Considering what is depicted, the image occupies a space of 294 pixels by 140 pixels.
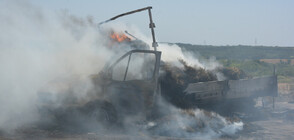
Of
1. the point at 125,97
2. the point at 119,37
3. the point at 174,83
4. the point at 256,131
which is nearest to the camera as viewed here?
the point at 125,97

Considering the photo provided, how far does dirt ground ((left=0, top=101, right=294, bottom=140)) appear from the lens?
28.8ft

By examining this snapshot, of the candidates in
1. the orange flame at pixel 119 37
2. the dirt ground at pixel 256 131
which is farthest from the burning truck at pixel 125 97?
the orange flame at pixel 119 37

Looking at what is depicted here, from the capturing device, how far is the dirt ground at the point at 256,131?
8.78 metres

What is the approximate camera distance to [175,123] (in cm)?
1008

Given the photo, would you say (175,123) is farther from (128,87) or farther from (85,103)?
(85,103)

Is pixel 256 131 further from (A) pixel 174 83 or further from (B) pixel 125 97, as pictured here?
(B) pixel 125 97

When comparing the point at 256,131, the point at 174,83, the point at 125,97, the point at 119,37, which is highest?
the point at 119,37

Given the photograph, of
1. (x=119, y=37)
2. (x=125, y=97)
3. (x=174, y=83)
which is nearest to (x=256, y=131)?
(x=174, y=83)

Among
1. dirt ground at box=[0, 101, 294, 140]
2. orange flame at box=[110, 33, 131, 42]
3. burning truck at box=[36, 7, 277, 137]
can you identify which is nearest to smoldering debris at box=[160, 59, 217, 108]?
burning truck at box=[36, 7, 277, 137]

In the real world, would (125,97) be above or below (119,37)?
below

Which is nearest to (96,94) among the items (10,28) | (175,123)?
(175,123)

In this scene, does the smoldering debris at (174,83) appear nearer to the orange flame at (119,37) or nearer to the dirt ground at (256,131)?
the dirt ground at (256,131)

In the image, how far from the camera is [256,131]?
37.5ft

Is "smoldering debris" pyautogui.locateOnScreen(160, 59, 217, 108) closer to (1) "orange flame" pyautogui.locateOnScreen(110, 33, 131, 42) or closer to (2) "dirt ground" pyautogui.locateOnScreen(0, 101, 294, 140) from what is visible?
(2) "dirt ground" pyautogui.locateOnScreen(0, 101, 294, 140)
